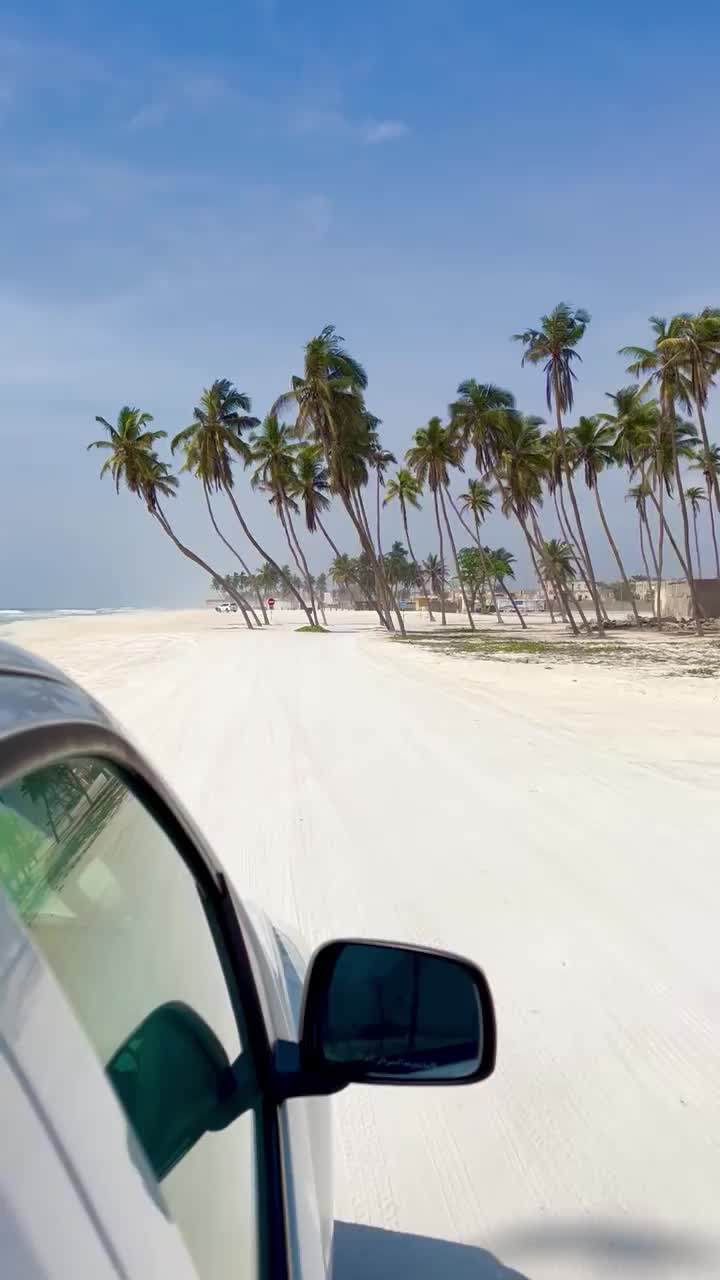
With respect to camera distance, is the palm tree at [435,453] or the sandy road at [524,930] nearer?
the sandy road at [524,930]

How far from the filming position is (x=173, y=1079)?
1194mm

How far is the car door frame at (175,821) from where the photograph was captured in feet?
3.14

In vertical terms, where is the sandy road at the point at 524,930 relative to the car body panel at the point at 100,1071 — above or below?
below

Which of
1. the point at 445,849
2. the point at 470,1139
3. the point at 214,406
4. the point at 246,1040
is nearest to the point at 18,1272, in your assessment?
the point at 246,1040

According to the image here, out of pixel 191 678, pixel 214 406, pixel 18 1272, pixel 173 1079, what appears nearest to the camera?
pixel 18 1272

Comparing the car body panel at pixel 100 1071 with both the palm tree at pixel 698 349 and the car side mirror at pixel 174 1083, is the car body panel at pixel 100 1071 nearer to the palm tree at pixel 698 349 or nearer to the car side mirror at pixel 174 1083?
the car side mirror at pixel 174 1083

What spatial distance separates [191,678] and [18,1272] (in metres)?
17.7

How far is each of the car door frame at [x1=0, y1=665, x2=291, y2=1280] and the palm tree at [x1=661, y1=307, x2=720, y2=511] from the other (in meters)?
38.3

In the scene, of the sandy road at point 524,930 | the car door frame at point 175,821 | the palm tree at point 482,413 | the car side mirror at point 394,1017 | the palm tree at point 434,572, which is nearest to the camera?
the car door frame at point 175,821

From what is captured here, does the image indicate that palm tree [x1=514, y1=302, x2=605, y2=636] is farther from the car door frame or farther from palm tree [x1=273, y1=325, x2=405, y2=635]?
the car door frame

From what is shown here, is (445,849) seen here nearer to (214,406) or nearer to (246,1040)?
(246,1040)

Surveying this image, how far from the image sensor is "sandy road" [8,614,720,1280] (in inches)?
93.9

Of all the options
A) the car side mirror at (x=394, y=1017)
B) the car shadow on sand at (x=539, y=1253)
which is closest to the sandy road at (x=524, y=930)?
the car shadow on sand at (x=539, y=1253)

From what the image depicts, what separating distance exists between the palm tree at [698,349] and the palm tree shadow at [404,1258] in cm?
3778
